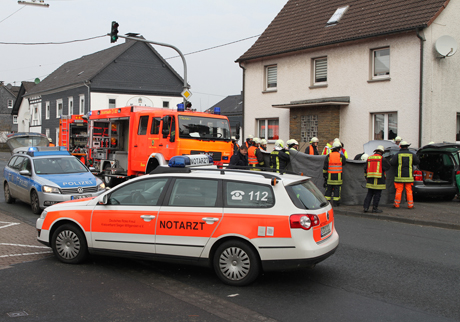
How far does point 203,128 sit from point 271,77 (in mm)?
10192

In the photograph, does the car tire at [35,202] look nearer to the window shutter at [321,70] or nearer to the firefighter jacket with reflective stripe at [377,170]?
the firefighter jacket with reflective stripe at [377,170]

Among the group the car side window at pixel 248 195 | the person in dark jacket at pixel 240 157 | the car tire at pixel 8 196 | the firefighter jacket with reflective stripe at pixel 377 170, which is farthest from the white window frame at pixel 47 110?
the car side window at pixel 248 195

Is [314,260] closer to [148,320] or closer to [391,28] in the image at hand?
[148,320]

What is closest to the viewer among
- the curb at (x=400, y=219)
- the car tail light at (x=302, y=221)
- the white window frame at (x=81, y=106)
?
the car tail light at (x=302, y=221)

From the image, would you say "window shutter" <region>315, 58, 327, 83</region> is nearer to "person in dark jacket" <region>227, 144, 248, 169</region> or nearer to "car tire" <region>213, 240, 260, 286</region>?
"person in dark jacket" <region>227, 144, 248, 169</region>

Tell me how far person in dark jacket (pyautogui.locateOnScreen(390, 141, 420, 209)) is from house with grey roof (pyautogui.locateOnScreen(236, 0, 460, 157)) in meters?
5.53

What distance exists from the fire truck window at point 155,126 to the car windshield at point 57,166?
2489 mm

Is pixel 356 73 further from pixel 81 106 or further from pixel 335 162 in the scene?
pixel 81 106

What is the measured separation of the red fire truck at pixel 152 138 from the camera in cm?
1348

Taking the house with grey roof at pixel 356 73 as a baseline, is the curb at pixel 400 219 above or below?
below

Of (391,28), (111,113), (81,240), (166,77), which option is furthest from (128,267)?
(166,77)

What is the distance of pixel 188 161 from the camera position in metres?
7.36

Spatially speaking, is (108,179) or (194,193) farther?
(108,179)

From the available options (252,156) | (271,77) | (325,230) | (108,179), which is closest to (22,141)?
(108,179)
